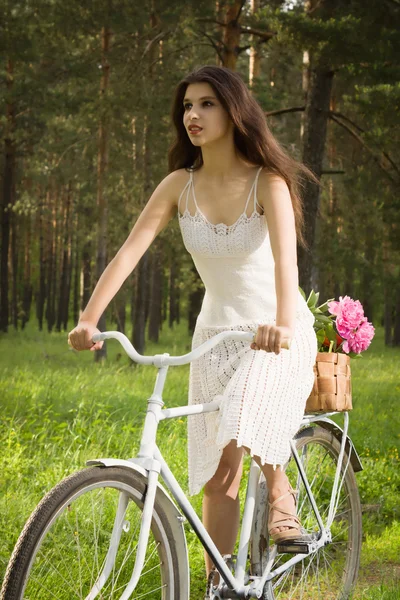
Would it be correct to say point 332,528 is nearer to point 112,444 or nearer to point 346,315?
point 346,315

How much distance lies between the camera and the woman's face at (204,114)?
329 cm

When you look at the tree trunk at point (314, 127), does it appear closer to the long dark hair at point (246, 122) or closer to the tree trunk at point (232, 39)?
the tree trunk at point (232, 39)

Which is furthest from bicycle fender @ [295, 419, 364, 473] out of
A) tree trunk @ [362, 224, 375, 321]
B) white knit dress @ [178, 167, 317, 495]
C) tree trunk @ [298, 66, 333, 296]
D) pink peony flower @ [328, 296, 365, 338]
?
tree trunk @ [362, 224, 375, 321]

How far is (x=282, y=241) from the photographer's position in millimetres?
3117

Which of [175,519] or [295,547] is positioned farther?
[295,547]

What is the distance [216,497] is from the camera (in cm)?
354

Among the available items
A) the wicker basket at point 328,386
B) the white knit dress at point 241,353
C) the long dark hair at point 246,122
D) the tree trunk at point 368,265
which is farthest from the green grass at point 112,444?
the tree trunk at point 368,265

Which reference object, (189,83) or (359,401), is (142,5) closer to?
(359,401)

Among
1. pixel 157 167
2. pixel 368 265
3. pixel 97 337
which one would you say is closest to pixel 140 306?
pixel 157 167

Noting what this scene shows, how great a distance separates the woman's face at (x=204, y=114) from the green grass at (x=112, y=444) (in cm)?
221

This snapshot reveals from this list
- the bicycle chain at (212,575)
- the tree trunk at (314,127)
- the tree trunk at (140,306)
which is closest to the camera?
the bicycle chain at (212,575)

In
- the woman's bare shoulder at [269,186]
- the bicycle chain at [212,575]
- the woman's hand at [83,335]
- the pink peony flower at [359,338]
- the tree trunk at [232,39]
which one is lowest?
the bicycle chain at [212,575]

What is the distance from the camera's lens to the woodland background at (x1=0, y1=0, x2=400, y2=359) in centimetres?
1262

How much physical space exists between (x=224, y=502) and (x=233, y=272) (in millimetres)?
923
